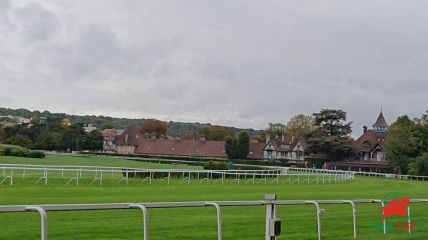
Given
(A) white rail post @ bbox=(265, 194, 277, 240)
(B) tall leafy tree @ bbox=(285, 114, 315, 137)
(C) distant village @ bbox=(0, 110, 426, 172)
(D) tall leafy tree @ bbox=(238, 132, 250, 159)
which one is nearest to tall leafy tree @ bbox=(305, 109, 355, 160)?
(C) distant village @ bbox=(0, 110, 426, 172)

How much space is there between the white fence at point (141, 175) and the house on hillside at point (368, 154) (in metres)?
40.9

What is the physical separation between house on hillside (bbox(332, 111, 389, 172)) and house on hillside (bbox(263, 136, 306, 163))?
12.5 metres

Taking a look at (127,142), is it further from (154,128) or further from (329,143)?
(329,143)

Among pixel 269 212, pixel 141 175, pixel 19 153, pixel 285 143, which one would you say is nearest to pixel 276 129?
pixel 285 143

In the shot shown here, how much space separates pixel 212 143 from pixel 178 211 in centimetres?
10538

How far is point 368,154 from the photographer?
333 feet

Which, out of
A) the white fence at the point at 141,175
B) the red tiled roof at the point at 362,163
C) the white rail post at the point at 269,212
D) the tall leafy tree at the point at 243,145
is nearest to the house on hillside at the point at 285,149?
the tall leafy tree at the point at 243,145

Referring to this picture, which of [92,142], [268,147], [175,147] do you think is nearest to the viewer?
[92,142]

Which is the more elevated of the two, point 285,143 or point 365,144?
point 285,143

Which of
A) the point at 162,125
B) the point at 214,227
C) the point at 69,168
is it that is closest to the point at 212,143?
the point at 162,125

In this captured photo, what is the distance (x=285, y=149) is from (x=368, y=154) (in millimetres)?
20428

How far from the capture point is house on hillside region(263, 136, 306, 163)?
385ft

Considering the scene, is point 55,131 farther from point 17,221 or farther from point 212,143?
point 17,221

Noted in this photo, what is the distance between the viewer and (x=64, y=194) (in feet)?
72.9
